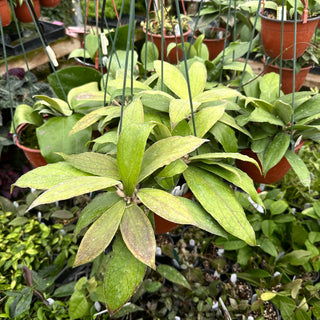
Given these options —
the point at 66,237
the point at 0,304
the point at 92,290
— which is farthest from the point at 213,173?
the point at 0,304

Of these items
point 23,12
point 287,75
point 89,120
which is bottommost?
point 287,75

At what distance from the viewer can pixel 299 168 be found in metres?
0.82

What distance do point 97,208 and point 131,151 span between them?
0.47ft

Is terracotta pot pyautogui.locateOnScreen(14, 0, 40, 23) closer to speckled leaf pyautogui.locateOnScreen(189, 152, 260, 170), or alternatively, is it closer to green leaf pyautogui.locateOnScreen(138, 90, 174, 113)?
green leaf pyautogui.locateOnScreen(138, 90, 174, 113)

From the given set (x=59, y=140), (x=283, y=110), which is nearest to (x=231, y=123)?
(x=283, y=110)

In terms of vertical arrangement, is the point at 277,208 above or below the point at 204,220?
below

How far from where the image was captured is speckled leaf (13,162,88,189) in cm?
65

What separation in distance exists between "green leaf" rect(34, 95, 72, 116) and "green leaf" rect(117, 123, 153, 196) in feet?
1.38

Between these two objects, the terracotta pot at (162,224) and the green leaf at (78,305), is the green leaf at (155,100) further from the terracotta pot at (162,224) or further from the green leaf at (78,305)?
the green leaf at (78,305)

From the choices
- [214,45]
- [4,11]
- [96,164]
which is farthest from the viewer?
[214,45]

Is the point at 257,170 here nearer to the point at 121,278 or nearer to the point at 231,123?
the point at 231,123

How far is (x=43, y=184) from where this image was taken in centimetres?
65

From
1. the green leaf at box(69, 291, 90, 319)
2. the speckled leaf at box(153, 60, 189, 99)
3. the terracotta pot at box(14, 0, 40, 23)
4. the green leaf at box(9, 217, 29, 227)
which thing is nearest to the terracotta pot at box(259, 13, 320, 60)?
the speckled leaf at box(153, 60, 189, 99)

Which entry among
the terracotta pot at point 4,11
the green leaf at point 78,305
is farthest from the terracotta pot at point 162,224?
the terracotta pot at point 4,11
